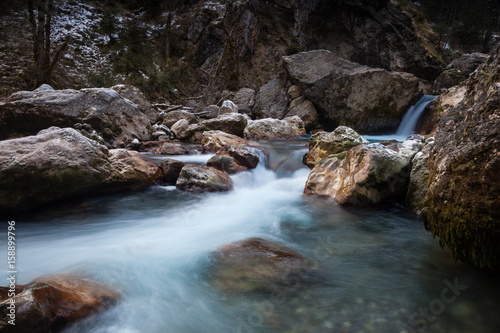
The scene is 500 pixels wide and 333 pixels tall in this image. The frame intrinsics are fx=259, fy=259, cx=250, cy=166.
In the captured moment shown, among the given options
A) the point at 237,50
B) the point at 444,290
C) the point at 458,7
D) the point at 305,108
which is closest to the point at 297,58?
the point at 305,108

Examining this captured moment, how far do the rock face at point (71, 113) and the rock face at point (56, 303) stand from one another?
24.7ft

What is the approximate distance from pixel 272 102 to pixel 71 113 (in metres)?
11.3

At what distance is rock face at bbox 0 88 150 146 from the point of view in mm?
7961

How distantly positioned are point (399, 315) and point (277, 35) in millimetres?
25693

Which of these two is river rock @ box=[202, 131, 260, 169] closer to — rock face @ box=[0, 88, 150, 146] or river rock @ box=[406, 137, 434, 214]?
rock face @ box=[0, 88, 150, 146]

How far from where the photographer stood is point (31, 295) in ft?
5.56

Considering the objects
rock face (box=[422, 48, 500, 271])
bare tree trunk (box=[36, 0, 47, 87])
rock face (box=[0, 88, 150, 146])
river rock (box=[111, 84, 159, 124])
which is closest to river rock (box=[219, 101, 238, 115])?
river rock (box=[111, 84, 159, 124])

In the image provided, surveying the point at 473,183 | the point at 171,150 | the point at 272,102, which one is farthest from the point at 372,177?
the point at 272,102

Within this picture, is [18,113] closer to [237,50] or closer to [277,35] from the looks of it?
[237,50]

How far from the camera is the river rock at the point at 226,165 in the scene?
6777 mm

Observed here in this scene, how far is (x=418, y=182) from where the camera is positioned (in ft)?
14.6

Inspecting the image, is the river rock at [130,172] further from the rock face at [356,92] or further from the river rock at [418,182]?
the rock face at [356,92]

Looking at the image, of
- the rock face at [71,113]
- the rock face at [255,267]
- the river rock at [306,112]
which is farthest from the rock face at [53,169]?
the river rock at [306,112]

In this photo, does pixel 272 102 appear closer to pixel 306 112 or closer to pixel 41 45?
pixel 306 112
